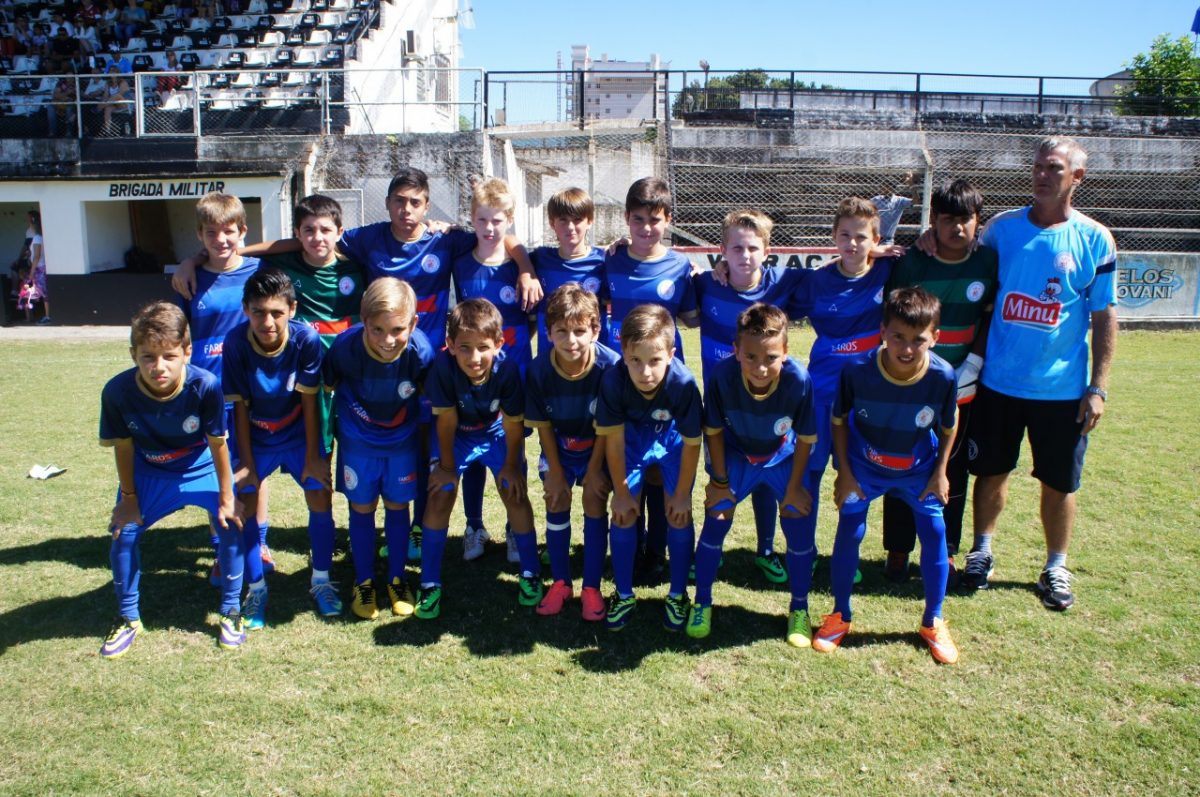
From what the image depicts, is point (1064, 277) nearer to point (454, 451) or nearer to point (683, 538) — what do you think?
point (683, 538)

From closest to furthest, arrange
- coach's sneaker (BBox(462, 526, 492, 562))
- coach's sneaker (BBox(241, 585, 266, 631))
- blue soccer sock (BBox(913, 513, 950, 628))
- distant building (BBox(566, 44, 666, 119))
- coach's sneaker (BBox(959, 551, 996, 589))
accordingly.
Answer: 1. blue soccer sock (BBox(913, 513, 950, 628))
2. coach's sneaker (BBox(241, 585, 266, 631))
3. coach's sneaker (BBox(959, 551, 996, 589))
4. coach's sneaker (BBox(462, 526, 492, 562))
5. distant building (BBox(566, 44, 666, 119))

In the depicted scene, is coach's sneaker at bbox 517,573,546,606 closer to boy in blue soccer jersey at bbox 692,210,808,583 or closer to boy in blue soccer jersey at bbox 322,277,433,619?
boy in blue soccer jersey at bbox 322,277,433,619

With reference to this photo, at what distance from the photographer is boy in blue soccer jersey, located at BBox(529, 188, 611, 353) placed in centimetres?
419

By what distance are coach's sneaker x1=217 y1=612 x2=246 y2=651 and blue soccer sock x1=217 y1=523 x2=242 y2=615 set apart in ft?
0.12

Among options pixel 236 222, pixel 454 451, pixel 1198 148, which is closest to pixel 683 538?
pixel 454 451

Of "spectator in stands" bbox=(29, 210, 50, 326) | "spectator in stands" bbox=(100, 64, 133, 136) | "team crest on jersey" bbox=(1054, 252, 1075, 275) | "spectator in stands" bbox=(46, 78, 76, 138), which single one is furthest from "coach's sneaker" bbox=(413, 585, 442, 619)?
"spectator in stands" bbox=(46, 78, 76, 138)

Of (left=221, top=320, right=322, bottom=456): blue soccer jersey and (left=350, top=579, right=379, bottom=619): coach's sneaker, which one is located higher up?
(left=221, top=320, right=322, bottom=456): blue soccer jersey

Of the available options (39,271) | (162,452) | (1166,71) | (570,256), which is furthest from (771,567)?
(1166,71)

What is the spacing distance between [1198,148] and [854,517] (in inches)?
817

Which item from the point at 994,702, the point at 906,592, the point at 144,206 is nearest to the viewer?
the point at 994,702

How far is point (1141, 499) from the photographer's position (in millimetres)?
5355

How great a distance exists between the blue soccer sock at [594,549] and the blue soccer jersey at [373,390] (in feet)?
3.05

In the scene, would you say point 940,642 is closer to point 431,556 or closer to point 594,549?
point 594,549

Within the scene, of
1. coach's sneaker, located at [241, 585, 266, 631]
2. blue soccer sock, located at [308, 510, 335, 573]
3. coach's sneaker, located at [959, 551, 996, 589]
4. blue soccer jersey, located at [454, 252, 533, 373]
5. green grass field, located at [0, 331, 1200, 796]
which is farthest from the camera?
blue soccer jersey, located at [454, 252, 533, 373]
